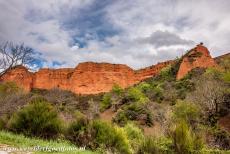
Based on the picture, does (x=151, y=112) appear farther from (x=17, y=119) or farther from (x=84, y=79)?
(x=84, y=79)

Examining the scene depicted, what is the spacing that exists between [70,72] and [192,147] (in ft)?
302

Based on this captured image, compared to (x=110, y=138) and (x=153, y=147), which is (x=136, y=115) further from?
(x=153, y=147)

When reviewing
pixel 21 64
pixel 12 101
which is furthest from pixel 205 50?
pixel 21 64

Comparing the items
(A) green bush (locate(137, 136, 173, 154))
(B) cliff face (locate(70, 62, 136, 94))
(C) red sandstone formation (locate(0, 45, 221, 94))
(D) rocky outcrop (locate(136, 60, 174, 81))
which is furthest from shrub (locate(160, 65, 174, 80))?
(A) green bush (locate(137, 136, 173, 154))

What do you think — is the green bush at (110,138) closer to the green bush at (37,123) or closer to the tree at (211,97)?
the green bush at (37,123)

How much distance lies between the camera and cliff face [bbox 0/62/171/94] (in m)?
98.1

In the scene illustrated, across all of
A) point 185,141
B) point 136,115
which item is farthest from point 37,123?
point 136,115

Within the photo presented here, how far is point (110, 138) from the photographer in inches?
542

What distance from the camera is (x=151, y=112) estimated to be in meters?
37.4

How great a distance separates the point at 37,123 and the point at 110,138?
11.8ft

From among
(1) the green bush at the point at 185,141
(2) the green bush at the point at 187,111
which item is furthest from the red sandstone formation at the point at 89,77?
(1) the green bush at the point at 185,141

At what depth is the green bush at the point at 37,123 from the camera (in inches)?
595

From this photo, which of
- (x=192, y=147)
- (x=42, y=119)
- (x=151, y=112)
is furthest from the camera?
(x=151, y=112)

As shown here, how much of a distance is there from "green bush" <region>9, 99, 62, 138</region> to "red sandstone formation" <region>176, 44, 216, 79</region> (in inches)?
2227
